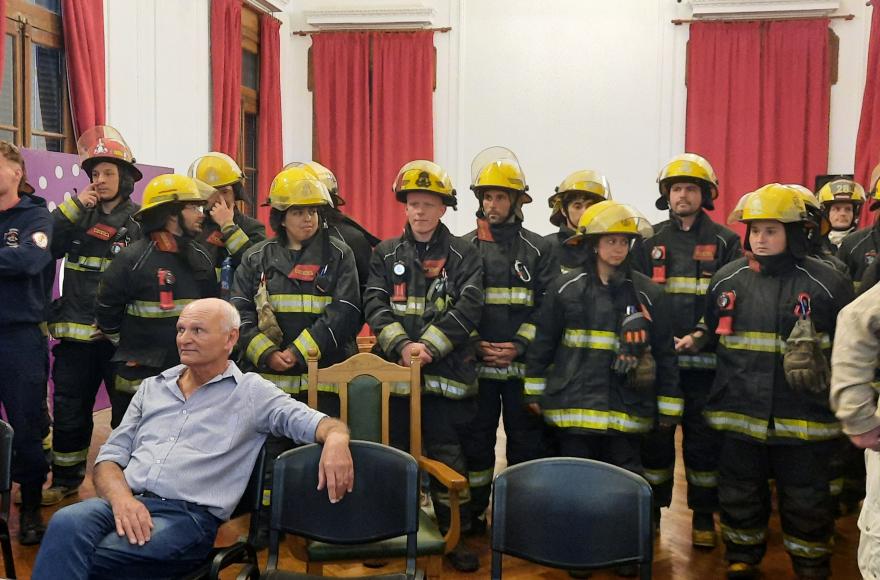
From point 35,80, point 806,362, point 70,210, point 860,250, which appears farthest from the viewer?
point 35,80

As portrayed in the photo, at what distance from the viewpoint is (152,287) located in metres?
4.05

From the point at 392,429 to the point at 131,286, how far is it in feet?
4.72

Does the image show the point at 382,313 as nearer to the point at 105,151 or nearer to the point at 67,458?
the point at 105,151

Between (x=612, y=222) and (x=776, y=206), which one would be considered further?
(x=612, y=222)

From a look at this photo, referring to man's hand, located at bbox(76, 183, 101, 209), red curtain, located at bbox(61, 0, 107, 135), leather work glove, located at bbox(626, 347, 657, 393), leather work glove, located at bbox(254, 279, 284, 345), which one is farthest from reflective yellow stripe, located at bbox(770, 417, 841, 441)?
red curtain, located at bbox(61, 0, 107, 135)

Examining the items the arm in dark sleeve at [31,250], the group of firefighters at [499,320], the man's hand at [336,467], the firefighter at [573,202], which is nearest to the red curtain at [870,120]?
the group of firefighters at [499,320]

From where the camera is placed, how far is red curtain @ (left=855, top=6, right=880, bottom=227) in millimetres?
7941

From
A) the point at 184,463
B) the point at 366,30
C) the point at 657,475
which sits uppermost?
the point at 366,30

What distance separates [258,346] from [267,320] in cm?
14

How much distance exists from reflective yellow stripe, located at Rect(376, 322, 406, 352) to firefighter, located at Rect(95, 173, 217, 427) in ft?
3.51

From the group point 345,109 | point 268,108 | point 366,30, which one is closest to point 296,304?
point 268,108

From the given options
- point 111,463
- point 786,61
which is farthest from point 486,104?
point 111,463

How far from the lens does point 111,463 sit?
8.79ft

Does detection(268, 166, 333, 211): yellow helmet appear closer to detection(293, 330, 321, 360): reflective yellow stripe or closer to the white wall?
detection(293, 330, 321, 360): reflective yellow stripe
